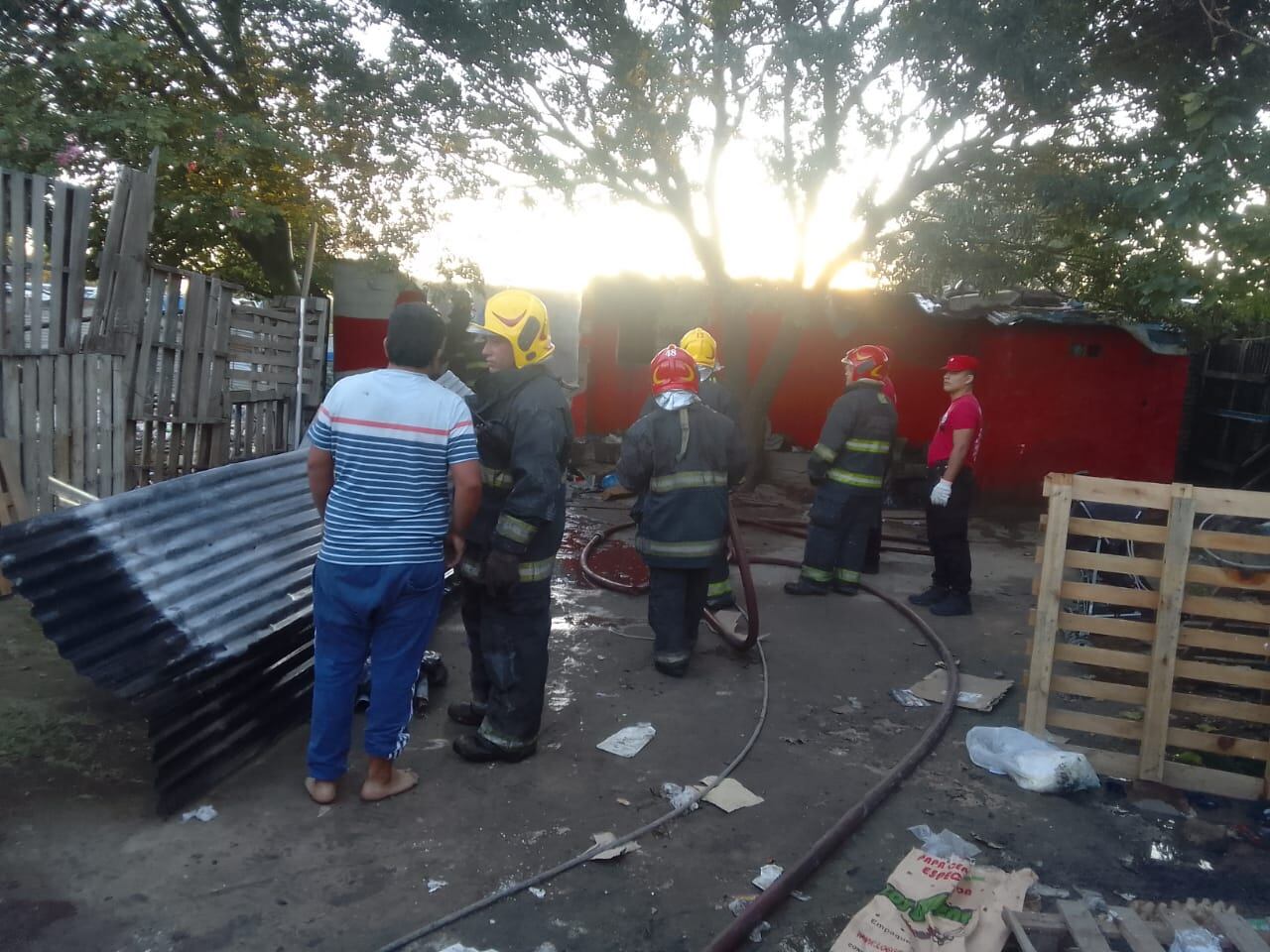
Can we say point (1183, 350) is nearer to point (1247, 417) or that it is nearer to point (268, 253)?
point (1247, 417)

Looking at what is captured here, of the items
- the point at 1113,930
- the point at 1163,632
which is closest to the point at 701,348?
the point at 1163,632

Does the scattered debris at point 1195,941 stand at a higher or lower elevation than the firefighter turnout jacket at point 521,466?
lower

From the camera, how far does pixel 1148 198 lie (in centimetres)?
702

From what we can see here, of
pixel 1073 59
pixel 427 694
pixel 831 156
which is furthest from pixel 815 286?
pixel 427 694

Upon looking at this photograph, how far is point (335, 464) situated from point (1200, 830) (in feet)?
12.1

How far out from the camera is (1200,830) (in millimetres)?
3594

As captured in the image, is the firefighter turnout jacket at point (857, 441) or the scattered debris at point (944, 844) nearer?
the scattered debris at point (944, 844)

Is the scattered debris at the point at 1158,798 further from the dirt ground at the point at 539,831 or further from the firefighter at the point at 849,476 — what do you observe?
the firefighter at the point at 849,476

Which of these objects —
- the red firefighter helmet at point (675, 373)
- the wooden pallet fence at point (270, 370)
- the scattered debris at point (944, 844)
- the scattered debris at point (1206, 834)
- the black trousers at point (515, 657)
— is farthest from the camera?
the wooden pallet fence at point (270, 370)

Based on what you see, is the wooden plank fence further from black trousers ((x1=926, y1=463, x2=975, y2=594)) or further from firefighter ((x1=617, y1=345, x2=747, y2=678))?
black trousers ((x1=926, y1=463, x2=975, y2=594))

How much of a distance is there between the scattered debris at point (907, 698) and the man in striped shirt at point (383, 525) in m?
2.69

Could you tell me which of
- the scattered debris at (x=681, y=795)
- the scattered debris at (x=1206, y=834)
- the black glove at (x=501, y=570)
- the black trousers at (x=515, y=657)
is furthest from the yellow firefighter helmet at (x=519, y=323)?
the scattered debris at (x=1206, y=834)

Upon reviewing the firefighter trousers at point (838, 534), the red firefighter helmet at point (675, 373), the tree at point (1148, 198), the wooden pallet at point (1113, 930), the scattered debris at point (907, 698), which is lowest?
the scattered debris at point (907, 698)

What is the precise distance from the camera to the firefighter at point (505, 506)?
146 inches
